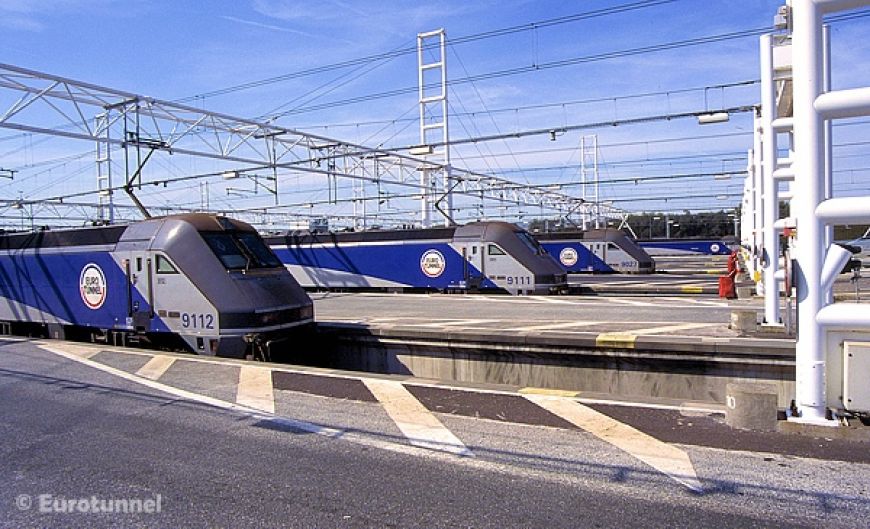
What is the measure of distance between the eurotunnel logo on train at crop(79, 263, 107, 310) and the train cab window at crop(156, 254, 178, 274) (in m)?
1.92

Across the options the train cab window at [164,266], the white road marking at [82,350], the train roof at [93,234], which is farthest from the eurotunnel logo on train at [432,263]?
→ the white road marking at [82,350]

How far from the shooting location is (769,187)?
9.65m

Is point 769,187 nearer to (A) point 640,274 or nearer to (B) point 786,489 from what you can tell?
(B) point 786,489

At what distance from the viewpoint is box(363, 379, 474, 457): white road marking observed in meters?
5.82

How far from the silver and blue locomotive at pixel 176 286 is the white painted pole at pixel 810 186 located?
8.53 m

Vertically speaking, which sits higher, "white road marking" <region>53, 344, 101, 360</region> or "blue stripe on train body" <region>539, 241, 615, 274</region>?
"blue stripe on train body" <region>539, 241, 615, 274</region>

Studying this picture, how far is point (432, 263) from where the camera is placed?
82.1 ft

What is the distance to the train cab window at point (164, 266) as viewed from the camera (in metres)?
12.1

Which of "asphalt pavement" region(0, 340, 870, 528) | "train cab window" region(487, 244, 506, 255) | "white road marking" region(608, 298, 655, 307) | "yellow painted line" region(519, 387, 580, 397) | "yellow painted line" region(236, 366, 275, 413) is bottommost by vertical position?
"asphalt pavement" region(0, 340, 870, 528)

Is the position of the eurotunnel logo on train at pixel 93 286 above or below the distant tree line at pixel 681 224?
below

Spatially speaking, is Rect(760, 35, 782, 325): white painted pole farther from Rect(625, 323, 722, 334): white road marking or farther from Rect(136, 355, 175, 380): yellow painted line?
Rect(136, 355, 175, 380): yellow painted line

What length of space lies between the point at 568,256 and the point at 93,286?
1178 inches

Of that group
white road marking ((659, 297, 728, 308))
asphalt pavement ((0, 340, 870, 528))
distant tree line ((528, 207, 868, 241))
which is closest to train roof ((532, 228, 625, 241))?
white road marking ((659, 297, 728, 308))

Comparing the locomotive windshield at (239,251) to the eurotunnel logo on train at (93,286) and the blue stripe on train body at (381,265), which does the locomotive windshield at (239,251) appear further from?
the blue stripe on train body at (381,265)
